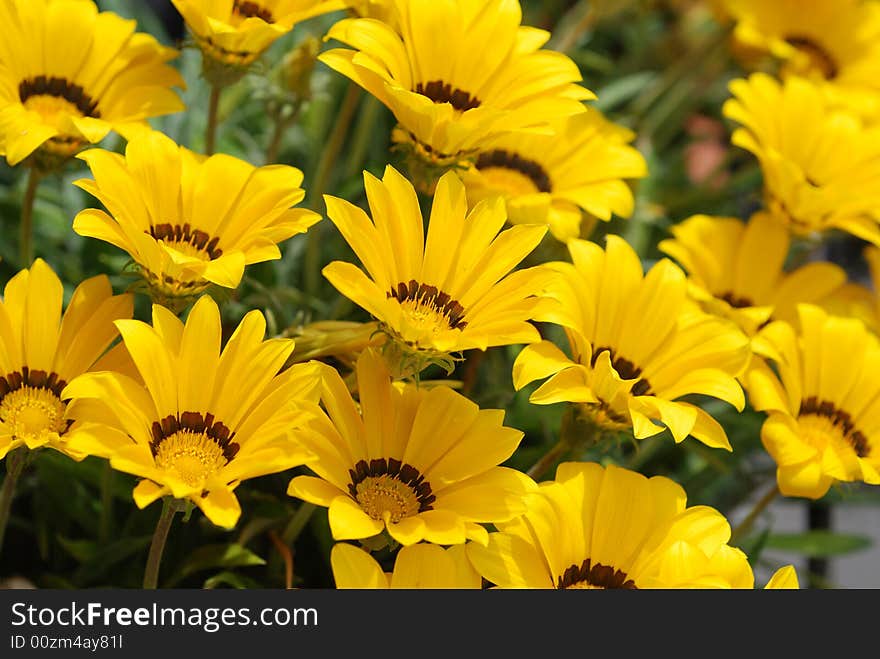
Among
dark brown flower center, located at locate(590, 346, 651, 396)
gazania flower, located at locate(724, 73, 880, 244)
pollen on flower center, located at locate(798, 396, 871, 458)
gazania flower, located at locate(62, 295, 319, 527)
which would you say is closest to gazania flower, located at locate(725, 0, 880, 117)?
gazania flower, located at locate(724, 73, 880, 244)

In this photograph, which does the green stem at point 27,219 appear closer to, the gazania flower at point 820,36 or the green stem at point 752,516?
the green stem at point 752,516

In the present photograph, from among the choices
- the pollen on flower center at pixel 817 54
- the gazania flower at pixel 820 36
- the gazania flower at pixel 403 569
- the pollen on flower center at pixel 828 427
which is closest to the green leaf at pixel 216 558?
the gazania flower at pixel 403 569

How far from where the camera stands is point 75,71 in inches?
45.2

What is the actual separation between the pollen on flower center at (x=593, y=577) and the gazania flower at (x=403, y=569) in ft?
0.47

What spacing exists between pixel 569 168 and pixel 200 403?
0.58 m

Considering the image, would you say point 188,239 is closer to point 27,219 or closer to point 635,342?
point 27,219

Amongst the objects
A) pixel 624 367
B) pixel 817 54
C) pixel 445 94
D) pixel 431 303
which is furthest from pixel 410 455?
pixel 817 54

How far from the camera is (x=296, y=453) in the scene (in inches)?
33.7

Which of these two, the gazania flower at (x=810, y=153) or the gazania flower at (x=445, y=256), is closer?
the gazania flower at (x=445, y=256)

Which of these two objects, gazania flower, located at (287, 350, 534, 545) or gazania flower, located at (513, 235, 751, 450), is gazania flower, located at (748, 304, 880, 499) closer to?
gazania flower, located at (513, 235, 751, 450)

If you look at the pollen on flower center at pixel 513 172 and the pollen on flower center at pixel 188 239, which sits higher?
the pollen on flower center at pixel 513 172

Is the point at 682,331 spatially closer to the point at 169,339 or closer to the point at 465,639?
the point at 465,639

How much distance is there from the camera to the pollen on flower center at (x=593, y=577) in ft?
3.31

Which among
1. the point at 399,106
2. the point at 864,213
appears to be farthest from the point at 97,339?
the point at 864,213
